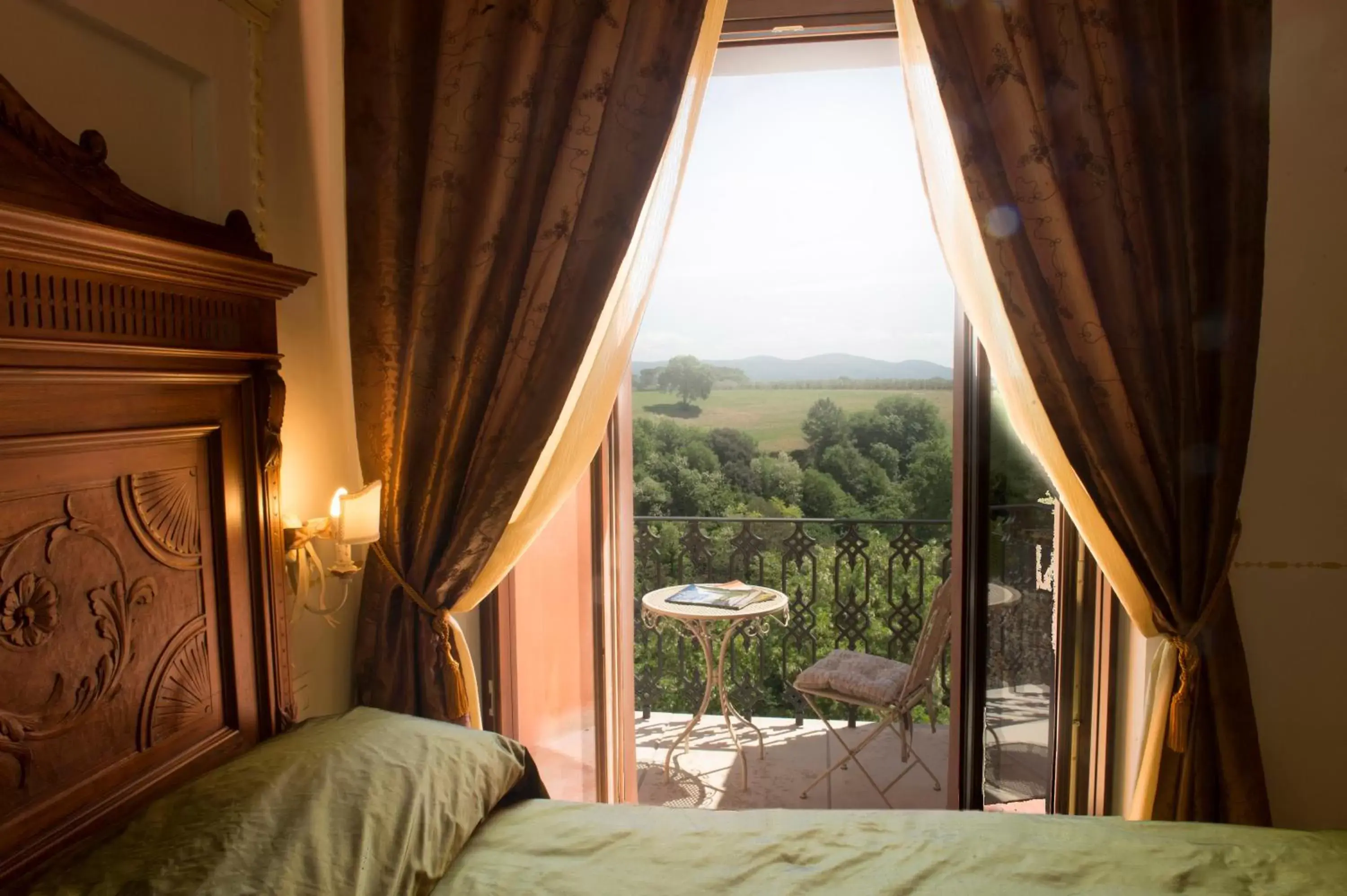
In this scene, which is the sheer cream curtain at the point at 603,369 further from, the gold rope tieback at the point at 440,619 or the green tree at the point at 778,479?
the green tree at the point at 778,479

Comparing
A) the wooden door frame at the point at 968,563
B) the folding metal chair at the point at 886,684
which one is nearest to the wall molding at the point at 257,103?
the wooden door frame at the point at 968,563

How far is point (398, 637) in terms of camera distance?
2.10m

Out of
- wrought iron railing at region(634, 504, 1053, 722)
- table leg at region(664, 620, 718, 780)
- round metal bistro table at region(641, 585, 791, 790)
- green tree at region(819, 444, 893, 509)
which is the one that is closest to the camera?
round metal bistro table at region(641, 585, 791, 790)

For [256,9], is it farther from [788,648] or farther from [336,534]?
[788,648]

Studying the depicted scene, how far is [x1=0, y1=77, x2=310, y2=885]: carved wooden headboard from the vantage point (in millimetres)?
1154

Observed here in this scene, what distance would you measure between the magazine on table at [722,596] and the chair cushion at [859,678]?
1.28 ft

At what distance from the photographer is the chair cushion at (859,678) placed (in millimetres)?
3221

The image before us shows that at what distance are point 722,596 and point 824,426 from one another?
239 centimetres

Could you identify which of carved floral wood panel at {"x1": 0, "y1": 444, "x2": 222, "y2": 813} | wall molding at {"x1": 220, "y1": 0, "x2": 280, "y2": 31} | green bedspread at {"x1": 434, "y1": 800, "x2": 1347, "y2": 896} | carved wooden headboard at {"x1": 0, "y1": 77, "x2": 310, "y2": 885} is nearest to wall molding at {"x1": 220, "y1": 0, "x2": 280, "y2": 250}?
wall molding at {"x1": 220, "y1": 0, "x2": 280, "y2": 31}

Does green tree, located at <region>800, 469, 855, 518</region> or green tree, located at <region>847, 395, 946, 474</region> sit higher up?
green tree, located at <region>847, 395, 946, 474</region>

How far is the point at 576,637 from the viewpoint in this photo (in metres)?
2.49

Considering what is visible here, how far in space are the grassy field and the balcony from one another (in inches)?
45.4

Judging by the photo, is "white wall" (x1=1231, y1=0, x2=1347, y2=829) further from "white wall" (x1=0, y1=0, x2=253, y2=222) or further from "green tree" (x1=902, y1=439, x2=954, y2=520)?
"green tree" (x1=902, y1=439, x2=954, y2=520)

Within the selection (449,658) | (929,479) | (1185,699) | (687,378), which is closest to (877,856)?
(1185,699)
